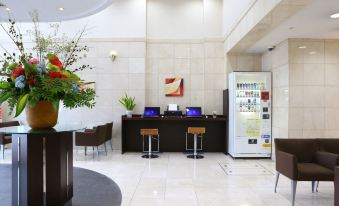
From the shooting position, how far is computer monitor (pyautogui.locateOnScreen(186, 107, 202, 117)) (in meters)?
8.39

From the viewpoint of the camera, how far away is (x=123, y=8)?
8.81 m

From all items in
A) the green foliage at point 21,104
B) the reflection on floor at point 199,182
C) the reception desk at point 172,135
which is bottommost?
the reflection on floor at point 199,182

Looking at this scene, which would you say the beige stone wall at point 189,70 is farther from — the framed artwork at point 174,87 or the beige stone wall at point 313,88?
the beige stone wall at point 313,88

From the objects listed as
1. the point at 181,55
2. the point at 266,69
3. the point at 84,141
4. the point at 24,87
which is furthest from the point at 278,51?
the point at 24,87

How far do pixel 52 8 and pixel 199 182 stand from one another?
13.7 ft

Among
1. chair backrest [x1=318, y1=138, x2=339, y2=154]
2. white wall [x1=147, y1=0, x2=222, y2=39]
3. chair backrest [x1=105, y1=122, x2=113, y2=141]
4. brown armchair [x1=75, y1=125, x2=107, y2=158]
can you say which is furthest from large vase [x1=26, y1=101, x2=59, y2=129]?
white wall [x1=147, y1=0, x2=222, y2=39]

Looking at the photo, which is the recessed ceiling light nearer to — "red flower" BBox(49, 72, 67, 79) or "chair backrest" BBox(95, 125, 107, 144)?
"red flower" BBox(49, 72, 67, 79)

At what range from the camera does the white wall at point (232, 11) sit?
6.02 meters

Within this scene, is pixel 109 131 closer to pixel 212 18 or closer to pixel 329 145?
pixel 212 18

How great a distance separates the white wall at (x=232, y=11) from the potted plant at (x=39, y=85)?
181 inches

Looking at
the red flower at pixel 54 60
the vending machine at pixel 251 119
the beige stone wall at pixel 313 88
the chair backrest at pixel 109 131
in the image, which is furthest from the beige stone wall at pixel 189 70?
the red flower at pixel 54 60

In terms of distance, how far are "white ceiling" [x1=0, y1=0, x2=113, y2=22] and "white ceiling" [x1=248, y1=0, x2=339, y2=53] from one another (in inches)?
135

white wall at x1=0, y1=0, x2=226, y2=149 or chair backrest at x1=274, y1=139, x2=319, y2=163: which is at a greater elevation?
white wall at x1=0, y1=0, x2=226, y2=149

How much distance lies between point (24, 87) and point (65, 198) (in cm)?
69
